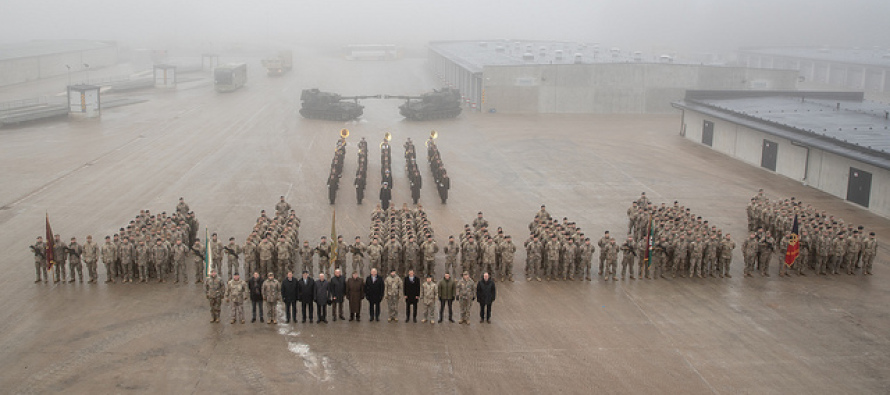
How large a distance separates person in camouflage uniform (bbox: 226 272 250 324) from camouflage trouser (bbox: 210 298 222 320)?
0.17 meters

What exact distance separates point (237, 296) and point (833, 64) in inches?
2286

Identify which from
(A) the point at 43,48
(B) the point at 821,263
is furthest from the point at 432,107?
(A) the point at 43,48

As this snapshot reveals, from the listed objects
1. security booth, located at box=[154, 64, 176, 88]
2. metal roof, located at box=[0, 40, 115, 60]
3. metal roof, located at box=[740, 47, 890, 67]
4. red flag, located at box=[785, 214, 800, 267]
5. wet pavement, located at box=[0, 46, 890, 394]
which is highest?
metal roof, located at box=[740, 47, 890, 67]

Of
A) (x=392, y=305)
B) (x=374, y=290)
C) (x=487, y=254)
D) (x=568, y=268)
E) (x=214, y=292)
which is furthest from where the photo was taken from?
(x=568, y=268)

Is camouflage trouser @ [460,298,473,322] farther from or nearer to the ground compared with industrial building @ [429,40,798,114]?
nearer to the ground

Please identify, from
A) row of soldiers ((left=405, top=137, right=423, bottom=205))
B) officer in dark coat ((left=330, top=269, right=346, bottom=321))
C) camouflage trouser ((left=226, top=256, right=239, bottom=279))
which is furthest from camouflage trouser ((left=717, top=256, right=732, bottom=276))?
camouflage trouser ((left=226, top=256, right=239, bottom=279))

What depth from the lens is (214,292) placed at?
47.8 feet

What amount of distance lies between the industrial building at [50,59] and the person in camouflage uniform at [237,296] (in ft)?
158

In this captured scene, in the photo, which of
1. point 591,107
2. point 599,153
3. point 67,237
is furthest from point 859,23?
point 67,237

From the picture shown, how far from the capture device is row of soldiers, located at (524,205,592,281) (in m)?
17.6

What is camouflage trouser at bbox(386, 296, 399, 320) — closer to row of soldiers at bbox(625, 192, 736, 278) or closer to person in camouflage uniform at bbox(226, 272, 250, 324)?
person in camouflage uniform at bbox(226, 272, 250, 324)

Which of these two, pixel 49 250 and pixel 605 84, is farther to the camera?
pixel 605 84

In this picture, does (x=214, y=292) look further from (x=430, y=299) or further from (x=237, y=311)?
(x=430, y=299)

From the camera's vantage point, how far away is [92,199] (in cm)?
2431
